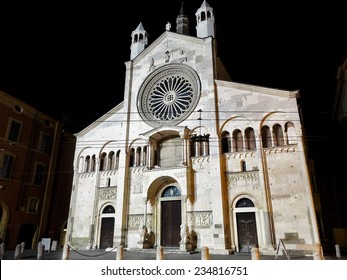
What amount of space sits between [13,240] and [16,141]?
8.67 meters

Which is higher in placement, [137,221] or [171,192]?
[171,192]

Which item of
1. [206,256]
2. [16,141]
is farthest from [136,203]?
[16,141]

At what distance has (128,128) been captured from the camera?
2288 centimetres

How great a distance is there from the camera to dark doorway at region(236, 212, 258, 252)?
16.3m

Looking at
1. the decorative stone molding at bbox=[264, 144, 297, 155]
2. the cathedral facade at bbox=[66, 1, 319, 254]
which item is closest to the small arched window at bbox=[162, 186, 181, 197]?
the cathedral facade at bbox=[66, 1, 319, 254]

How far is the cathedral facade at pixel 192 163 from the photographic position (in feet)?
53.8

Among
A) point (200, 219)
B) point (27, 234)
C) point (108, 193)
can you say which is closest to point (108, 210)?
point (108, 193)

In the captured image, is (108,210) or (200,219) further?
(108,210)

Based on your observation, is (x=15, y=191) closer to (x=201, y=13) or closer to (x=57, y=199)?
(x=57, y=199)

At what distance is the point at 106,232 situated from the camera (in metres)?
21.2

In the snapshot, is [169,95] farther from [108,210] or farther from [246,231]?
[246,231]

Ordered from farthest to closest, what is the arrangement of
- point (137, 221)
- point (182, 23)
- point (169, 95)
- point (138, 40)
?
point (182, 23)
point (138, 40)
point (169, 95)
point (137, 221)

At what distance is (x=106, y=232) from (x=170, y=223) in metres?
5.70

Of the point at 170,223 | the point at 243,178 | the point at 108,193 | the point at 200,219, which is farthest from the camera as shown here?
the point at 108,193
